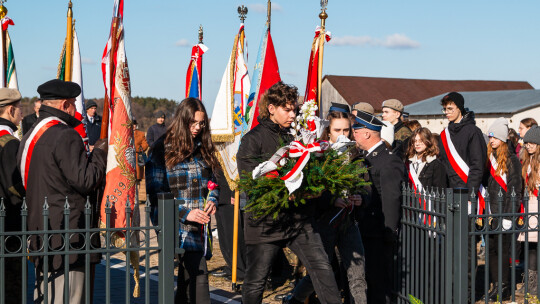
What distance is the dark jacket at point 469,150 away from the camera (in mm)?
7598

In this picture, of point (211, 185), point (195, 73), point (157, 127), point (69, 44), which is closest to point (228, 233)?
point (195, 73)

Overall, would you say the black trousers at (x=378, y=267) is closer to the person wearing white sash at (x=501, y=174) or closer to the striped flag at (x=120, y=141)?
the person wearing white sash at (x=501, y=174)

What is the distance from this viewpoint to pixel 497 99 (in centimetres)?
3512

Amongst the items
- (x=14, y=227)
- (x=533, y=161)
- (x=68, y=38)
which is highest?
(x=68, y=38)

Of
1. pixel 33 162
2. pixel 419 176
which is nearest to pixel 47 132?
pixel 33 162

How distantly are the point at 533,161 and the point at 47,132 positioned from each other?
17.2ft

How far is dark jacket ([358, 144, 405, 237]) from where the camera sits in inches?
241

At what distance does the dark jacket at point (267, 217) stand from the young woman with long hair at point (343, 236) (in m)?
0.36

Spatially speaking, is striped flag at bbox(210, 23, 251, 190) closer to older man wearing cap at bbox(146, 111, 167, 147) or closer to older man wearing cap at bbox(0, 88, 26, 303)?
older man wearing cap at bbox(0, 88, 26, 303)

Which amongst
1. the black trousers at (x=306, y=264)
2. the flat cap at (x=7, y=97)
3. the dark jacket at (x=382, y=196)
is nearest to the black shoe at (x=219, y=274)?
the dark jacket at (x=382, y=196)

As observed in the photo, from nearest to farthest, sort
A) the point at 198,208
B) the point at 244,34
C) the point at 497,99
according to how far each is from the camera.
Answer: the point at 198,208
the point at 244,34
the point at 497,99

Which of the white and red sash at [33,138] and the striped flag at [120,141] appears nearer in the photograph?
the white and red sash at [33,138]

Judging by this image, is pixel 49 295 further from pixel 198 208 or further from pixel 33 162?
pixel 198 208

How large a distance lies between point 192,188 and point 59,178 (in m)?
1.27
